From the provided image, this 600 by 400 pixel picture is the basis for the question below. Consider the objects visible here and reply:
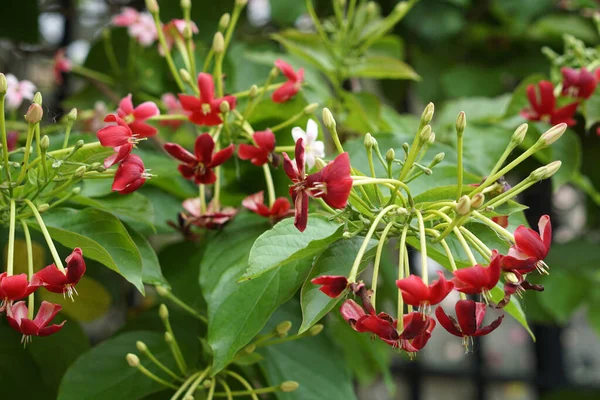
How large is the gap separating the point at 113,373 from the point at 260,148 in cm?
28

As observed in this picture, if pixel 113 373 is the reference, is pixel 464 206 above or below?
above

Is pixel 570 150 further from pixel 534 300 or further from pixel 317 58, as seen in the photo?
pixel 534 300

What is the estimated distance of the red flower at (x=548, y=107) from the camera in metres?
0.80

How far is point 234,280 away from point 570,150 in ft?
1.71

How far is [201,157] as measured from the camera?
0.61 metres

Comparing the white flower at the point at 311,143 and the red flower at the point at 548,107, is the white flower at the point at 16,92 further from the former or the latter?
the red flower at the point at 548,107

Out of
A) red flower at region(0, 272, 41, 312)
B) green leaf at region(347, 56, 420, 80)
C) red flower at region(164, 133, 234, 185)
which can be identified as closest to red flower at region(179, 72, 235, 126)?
red flower at region(164, 133, 234, 185)

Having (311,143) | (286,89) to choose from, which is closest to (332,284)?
(311,143)

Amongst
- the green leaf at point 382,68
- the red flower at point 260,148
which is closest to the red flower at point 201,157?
the red flower at point 260,148

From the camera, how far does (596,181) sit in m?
1.20

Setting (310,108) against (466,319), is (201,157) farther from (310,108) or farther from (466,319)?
(466,319)

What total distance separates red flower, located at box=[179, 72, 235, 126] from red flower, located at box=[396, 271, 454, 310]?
0.30m

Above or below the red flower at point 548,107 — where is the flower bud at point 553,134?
above

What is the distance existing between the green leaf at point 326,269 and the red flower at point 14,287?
20 centimetres
